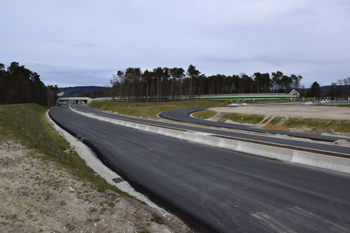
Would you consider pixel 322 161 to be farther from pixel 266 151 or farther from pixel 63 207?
pixel 63 207

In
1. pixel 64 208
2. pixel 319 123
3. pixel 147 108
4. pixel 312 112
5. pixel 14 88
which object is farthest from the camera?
pixel 14 88

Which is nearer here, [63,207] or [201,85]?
[63,207]

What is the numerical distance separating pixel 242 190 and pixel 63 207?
6.74 meters

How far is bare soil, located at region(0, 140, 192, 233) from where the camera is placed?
248 inches

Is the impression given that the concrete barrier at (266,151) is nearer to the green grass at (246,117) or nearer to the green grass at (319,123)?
the green grass at (319,123)

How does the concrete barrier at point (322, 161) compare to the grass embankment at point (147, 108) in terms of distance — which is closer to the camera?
the concrete barrier at point (322, 161)

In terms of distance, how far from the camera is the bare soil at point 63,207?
629 centimetres

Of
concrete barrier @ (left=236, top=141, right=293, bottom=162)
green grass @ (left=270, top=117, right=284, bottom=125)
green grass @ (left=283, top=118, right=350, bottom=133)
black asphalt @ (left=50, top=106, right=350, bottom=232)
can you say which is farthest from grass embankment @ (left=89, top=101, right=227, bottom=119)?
black asphalt @ (left=50, top=106, right=350, bottom=232)

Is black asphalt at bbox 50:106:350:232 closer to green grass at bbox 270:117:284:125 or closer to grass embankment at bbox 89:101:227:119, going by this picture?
green grass at bbox 270:117:284:125

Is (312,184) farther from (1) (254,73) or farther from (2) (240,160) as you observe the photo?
(1) (254,73)

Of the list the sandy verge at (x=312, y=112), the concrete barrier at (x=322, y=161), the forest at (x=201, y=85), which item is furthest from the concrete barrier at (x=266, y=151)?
the forest at (x=201, y=85)

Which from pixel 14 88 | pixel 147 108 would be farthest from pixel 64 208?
pixel 14 88

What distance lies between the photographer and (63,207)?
24.2 ft

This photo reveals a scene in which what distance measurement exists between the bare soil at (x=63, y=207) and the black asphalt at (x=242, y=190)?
65.2 inches
